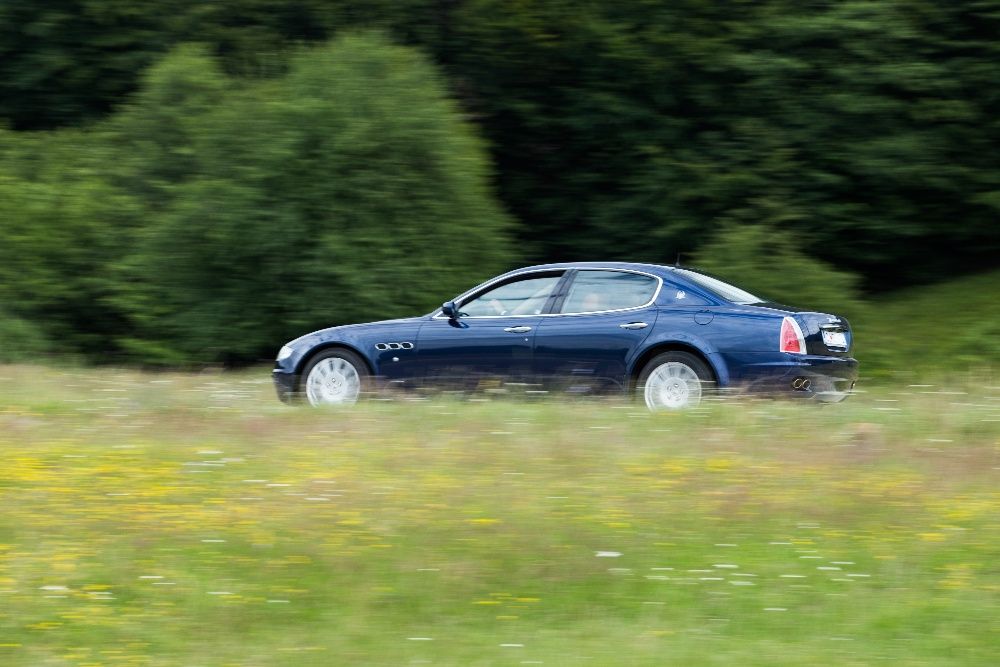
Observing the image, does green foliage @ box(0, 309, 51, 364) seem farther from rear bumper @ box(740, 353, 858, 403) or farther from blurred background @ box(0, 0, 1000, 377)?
rear bumper @ box(740, 353, 858, 403)

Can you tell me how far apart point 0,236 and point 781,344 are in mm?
15083

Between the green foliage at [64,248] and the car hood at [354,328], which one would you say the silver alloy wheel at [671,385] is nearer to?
the car hood at [354,328]

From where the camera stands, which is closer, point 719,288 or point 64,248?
point 719,288

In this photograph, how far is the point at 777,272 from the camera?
20234mm

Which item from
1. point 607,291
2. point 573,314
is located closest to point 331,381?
point 573,314

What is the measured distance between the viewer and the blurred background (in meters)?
20.4

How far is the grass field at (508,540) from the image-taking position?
589cm

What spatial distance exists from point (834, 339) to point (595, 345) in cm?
204

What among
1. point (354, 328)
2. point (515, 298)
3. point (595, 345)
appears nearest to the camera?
point (595, 345)

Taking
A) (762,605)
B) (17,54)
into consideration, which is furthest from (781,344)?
(17,54)

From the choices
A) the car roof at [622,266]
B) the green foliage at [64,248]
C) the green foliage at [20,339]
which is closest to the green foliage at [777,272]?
the car roof at [622,266]

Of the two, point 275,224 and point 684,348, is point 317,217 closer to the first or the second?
point 275,224

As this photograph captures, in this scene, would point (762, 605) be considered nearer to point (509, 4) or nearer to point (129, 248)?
point (129, 248)

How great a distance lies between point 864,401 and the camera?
12.0 meters
